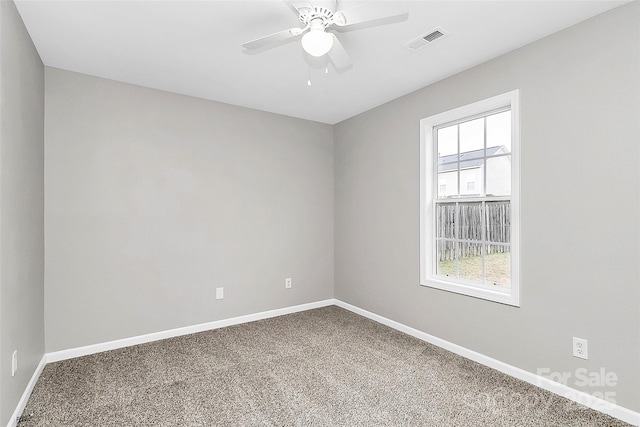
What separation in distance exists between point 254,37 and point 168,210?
1.95 m

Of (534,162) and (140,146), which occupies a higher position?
(140,146)

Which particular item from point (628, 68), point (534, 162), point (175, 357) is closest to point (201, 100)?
point (175, 357)

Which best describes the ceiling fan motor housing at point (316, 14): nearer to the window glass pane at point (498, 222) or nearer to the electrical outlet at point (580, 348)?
the window glass pane at point (498, 222)

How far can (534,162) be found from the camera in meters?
2.41

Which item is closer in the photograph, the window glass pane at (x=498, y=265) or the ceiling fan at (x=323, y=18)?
the ceiling fan at (x=323, y=18)

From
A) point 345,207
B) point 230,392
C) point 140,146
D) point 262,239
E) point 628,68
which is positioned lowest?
point 230,392

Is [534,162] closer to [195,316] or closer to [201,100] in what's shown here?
[201,100]

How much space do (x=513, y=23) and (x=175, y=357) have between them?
3.73 meters

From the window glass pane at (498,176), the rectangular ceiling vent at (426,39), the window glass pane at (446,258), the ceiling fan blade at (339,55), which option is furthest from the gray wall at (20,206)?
the window glass pane at (498,176)

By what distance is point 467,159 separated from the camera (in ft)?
9.90

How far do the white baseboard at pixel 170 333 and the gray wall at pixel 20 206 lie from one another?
0.22 meters

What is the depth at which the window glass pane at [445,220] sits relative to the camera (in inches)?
124

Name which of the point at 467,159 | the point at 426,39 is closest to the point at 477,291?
the point at 467,159

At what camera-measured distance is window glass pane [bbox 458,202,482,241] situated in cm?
291
